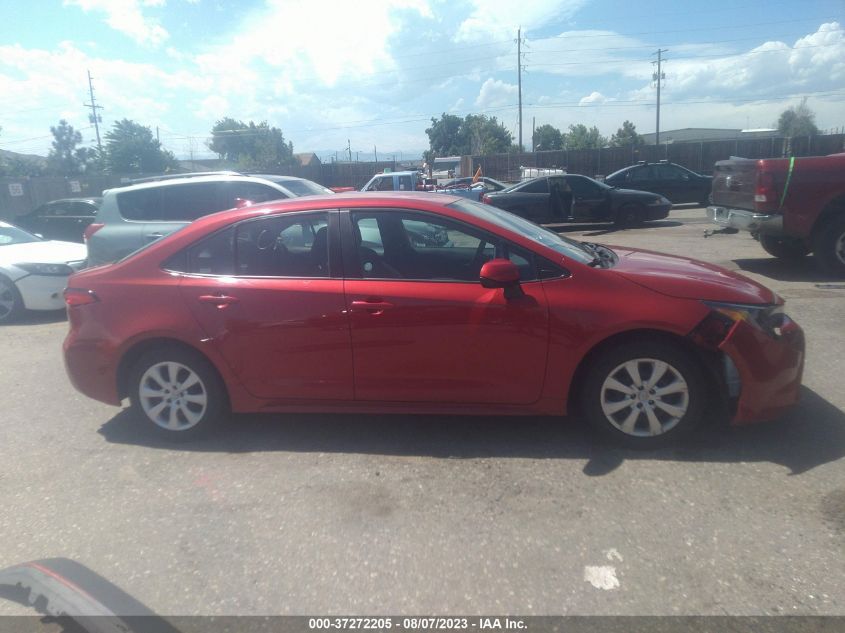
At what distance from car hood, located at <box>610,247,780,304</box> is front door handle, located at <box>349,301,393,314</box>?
4.77 feet

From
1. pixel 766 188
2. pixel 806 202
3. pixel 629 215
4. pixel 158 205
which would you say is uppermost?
pixel 158 205

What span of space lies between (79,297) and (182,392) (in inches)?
38.9

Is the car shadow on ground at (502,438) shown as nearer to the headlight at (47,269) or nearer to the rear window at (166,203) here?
the rear window at (166,203)

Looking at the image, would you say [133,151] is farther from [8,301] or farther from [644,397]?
[644,397]

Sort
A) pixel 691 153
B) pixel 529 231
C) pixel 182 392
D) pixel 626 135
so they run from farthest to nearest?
pixel 626 135
pixel 691 153
pixel 529 231
pixel 182 392

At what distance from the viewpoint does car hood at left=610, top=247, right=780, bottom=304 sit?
12.9 ft

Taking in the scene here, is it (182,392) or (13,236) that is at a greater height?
(13,236)

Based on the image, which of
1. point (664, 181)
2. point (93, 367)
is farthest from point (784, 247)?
point (664, 181)

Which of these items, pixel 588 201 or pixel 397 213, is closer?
pixel 397 213

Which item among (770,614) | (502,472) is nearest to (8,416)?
(502,472)

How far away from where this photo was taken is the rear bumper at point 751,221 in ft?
29.2

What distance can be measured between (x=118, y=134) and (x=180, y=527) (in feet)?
178

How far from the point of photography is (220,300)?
14.0ft

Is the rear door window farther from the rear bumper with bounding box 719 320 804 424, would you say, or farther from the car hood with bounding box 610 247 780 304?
the rear bumper with bounding box 719 320 804 424
